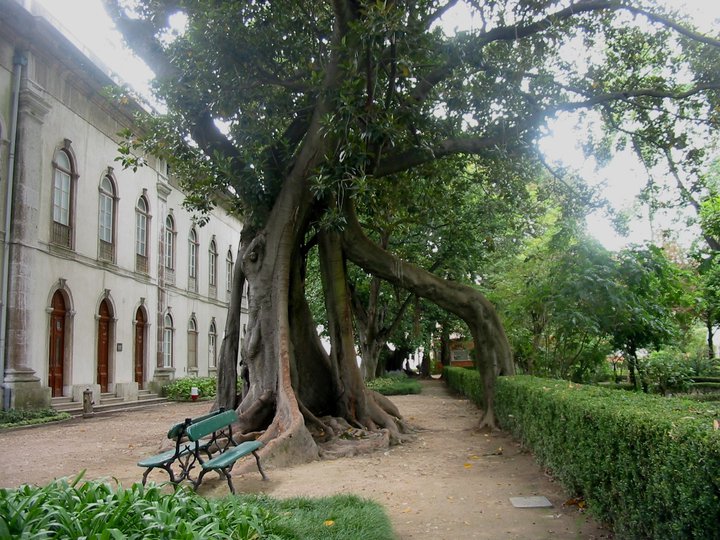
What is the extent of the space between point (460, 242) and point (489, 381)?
7.95 meters

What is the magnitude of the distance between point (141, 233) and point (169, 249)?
3.03 metres

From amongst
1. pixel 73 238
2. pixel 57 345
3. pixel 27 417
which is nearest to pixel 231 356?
pixel 27 417

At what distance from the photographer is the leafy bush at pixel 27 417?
48.0 feet

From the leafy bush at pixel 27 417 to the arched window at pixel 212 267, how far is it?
1648cm

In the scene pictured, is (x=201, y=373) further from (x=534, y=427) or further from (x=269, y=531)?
(x=269, y=531)

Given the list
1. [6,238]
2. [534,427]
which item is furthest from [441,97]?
[6,238]

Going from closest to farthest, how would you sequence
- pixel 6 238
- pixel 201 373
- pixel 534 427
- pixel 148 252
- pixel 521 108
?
pixel 534 427 < pixel 521 108 < pixel 6 238 < pixel 148 252 < pixel 201 373

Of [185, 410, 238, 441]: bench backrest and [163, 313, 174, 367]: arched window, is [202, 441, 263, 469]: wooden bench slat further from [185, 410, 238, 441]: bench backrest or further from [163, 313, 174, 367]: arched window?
[163, 313, 174, 367]: arched window

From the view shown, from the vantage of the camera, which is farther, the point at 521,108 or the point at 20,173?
the point at 20,173

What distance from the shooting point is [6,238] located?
15797mm

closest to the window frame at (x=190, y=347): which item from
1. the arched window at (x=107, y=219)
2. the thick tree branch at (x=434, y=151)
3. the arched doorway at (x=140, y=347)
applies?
the arched doorway at (x=140, y=347)

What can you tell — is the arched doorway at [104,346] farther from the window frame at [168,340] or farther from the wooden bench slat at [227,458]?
the wooden bench slat at [227,458]

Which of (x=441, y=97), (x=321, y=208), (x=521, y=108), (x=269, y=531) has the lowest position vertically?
(x=269, y=531)

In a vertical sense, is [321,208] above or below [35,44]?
below
